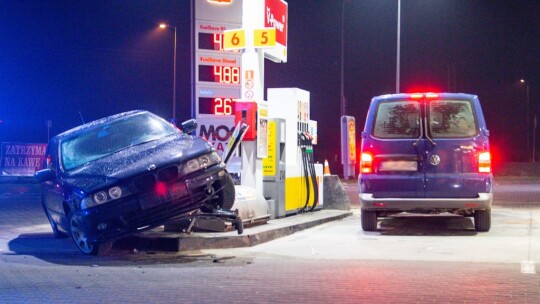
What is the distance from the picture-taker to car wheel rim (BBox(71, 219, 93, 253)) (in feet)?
32.2

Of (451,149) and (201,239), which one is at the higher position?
(451,149)

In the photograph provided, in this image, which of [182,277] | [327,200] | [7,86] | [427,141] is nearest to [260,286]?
[182,277]

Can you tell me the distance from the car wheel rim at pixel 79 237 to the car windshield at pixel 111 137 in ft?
3.03

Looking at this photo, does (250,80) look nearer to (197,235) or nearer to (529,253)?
(197,235)

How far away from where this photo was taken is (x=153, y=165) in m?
9.51

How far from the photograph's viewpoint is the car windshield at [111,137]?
10.6 meters

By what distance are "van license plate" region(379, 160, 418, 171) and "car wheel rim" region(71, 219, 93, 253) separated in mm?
4793

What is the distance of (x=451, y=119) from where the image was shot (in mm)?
12500

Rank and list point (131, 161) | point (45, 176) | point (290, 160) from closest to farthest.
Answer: point (131, 161) → point (45, 176) → point (290, 160)

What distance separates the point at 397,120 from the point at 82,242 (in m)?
5.42

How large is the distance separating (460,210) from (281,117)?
15.3 ft

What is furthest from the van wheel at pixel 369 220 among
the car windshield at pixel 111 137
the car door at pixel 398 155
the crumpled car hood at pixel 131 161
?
the crumpled car hood at pixel 131 161

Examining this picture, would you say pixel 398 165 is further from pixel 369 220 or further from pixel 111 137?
pixel 111 137

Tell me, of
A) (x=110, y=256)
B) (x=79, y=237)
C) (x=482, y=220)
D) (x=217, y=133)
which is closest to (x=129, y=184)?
(x=79, y=237)
